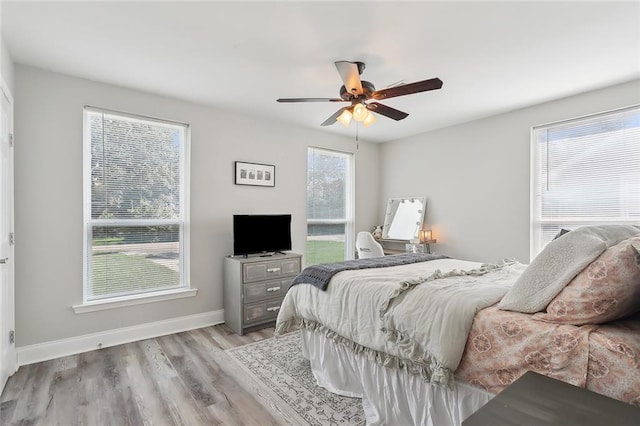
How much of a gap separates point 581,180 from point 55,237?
522 centimetres

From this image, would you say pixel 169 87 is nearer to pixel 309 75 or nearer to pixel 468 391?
pixel 309 75

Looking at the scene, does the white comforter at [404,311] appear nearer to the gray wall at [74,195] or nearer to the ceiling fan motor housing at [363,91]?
the ceiling fan motor housing at [363,91]

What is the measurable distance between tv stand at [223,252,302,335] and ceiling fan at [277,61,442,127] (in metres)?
1.80

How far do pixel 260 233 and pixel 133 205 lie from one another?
4.50 feet

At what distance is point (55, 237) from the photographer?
2.93 metres

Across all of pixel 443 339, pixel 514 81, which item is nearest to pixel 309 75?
pixel 514 81

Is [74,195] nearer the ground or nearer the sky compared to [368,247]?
nearer the sky

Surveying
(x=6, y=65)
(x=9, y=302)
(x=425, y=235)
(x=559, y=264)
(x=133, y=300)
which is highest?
(x=6, y=65)

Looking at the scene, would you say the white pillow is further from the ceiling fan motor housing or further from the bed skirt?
the ceiling fan motor housing

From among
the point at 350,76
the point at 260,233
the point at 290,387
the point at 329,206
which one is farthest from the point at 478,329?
the point at 329,206

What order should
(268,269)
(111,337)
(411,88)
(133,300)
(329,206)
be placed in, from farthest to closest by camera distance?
(329,206)
(268,269)
(133,300)
(111,337)
(411,88)

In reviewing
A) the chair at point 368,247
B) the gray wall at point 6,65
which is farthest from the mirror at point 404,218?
the gray wall at point 6,65

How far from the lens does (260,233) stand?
3.88 metres

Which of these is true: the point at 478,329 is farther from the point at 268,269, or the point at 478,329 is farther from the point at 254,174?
the point at 254,174
